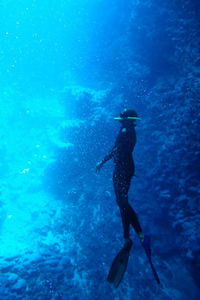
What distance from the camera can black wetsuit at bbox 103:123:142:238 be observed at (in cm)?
351

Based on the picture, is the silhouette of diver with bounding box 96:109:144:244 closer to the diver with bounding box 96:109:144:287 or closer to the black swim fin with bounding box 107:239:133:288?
the diver with bounding box 96:109:144:287

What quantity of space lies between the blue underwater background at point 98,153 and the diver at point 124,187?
0.60 m

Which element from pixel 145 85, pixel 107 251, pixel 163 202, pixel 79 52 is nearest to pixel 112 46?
pixel 79 52

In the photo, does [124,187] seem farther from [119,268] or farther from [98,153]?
[98,153]

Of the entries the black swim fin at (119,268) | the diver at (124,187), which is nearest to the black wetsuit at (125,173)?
the diver at (124,187)

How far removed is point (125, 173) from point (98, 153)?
42.1 feet

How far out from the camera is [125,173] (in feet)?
12.2

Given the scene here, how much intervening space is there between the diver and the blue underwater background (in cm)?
60

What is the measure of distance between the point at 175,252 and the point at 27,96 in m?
22.7

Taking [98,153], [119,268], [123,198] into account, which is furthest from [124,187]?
[98,153]

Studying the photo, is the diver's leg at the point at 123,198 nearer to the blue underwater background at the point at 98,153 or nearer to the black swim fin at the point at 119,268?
the black swim fin at the point at 119,268

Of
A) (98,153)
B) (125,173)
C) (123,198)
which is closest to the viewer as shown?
(123,198)

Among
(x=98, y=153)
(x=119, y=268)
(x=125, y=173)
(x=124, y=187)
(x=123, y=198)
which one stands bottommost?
(x=119, y=268)

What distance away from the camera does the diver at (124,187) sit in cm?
351
